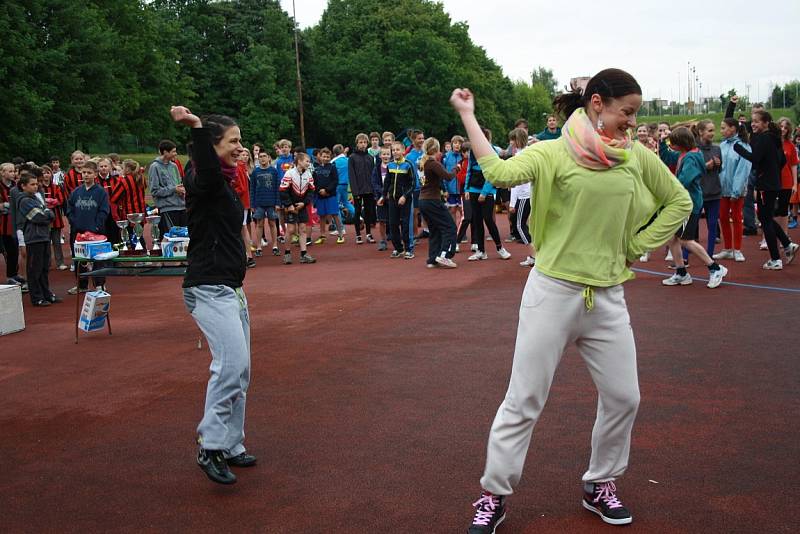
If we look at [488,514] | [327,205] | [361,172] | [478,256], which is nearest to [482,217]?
[478,256]

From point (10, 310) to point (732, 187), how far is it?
10.2 metres

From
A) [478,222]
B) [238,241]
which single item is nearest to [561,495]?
[238,241]

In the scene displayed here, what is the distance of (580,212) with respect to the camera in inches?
149

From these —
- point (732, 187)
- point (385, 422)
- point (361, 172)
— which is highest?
point (361, 172)

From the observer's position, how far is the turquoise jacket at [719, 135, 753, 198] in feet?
40.9

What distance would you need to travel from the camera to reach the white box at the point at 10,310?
9281mm

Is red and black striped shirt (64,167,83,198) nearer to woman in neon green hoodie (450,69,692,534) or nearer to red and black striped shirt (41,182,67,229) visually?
red and black striped shirt (41,182,67,229)

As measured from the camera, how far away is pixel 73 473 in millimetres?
5012

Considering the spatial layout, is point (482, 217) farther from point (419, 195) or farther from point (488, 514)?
point (488, 514)

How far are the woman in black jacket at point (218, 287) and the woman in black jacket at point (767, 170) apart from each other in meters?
8.90

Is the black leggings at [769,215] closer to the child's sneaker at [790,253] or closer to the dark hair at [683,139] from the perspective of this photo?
the child's sneaker at [790,253]

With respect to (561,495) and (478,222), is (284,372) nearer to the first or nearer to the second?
(561,495)

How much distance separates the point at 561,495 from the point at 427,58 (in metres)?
68.5

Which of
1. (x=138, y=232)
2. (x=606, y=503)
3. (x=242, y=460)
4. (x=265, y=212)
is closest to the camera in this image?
(x=606, y=503)
